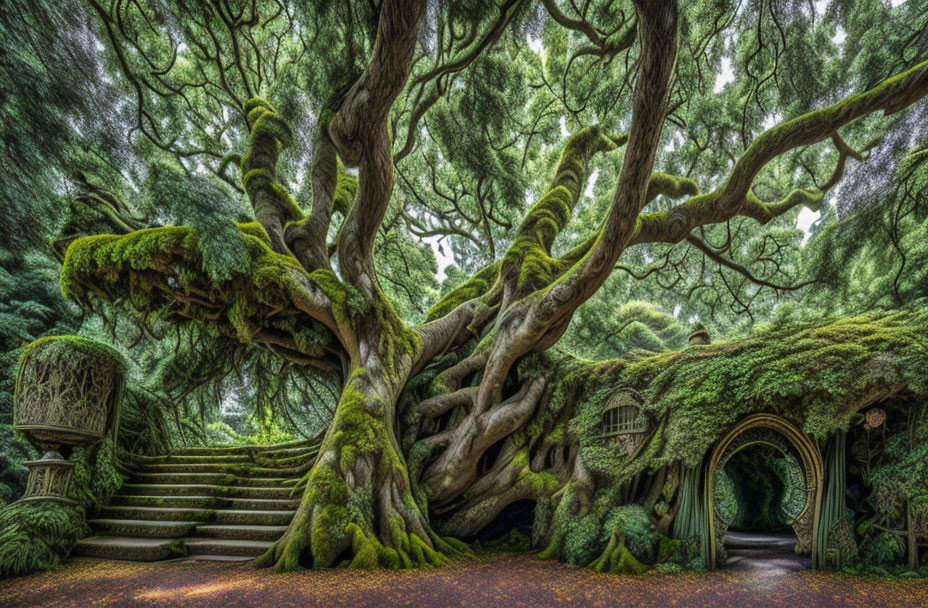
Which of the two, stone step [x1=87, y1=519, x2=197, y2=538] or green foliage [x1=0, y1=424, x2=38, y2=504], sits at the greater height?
green foliage [x1=0, y1=424, x2=38, y2=504]

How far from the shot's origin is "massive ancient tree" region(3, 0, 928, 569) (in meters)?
4.90

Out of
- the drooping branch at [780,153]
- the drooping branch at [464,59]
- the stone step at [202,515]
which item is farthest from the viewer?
the drooping branch at [464,59]

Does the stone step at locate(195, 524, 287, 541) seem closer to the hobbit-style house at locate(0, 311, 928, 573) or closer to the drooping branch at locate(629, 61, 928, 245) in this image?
the hobbit-style house at locate(0, 311, 928, 573)

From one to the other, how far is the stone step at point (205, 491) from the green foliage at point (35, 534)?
1.03 m

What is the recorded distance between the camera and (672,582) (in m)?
4.34

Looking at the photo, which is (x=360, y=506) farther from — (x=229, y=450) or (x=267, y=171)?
(x=267, y=171)

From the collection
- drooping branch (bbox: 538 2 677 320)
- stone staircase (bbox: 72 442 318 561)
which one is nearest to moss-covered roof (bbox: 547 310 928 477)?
drooping branch (bbox: 538 2 677 320)

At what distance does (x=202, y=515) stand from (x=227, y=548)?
879 mm

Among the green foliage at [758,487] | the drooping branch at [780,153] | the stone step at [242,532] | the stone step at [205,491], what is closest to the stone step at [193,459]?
the stone step at [205,491]

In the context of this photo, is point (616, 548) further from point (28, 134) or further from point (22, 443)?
point (22, 443)

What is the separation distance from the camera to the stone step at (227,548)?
16.5ft

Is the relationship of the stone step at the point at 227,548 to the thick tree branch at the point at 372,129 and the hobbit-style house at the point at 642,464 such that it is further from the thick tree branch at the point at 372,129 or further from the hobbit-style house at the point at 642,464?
the thick tree branch at the point at 372,129

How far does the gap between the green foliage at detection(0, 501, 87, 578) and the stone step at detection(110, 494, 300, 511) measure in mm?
801

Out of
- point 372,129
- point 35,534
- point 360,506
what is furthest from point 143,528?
point 372,129
